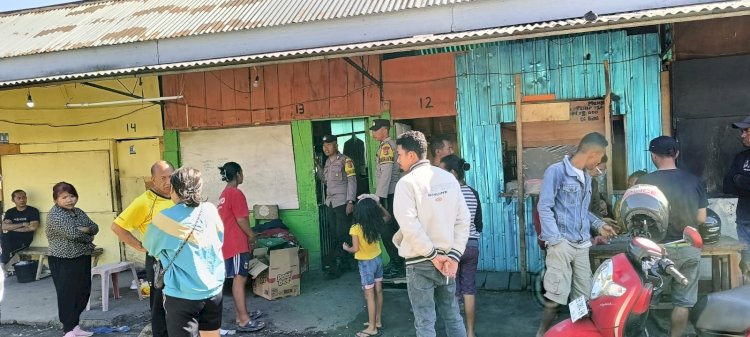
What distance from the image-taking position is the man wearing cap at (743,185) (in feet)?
15.1

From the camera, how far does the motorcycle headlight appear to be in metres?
2.96

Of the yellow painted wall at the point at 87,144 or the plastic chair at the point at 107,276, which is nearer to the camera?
the plastic chair at the point at 107,276

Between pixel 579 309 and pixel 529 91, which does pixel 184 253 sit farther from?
pixel 529 91

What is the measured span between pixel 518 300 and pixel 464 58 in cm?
310

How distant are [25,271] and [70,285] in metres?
3.78

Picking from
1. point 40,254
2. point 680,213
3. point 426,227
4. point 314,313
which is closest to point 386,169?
point 314,313

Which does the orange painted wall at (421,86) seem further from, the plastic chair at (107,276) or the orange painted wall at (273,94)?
the plastic chair at (107,276)

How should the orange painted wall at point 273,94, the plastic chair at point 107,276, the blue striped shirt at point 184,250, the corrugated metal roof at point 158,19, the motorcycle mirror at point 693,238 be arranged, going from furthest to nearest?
the corrugated metal roof at point 158,19
the orange painted wall at point 273,94
the plastic chair at point 107,276
the blue striped shirt at point 184,250
the motorcycle mirror at point 693,238

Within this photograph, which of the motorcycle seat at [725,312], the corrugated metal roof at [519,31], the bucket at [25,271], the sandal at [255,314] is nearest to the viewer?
the motorcycle seat at [725,312]

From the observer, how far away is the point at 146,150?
863 centimetres

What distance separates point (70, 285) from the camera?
17.3ft

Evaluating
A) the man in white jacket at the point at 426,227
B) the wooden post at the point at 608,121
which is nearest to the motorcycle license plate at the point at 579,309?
the man in white jacket at the point at 426,227

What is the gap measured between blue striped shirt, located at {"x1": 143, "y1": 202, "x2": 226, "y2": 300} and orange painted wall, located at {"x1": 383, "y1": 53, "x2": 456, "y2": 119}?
13.3 feet

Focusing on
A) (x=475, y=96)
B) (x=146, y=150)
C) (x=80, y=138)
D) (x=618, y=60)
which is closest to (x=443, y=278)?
(x=475, y=96)
